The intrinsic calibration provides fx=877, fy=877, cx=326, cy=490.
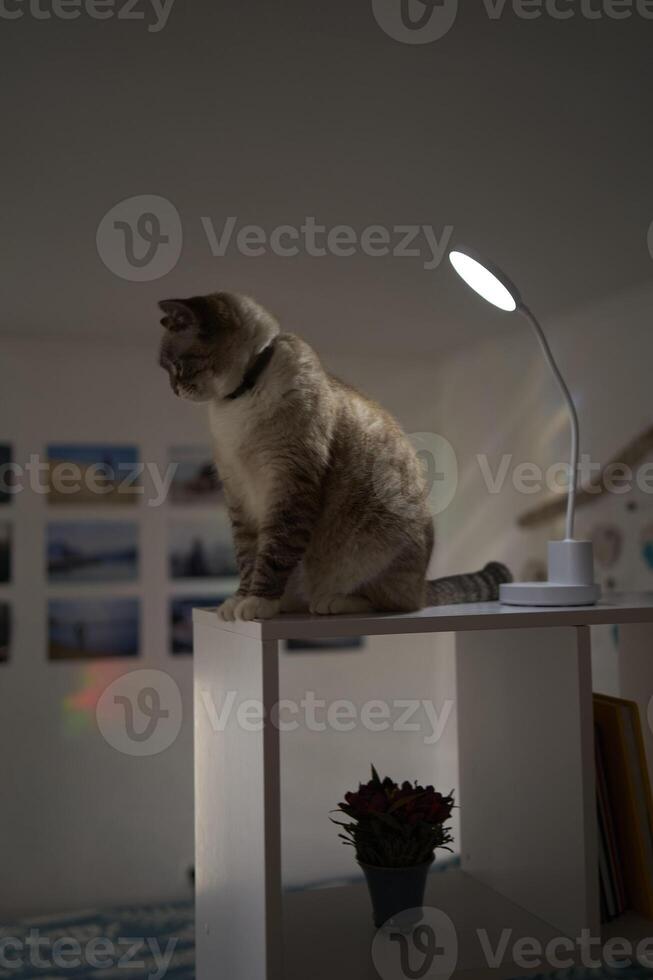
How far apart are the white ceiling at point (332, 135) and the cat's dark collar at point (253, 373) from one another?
0.73 meters

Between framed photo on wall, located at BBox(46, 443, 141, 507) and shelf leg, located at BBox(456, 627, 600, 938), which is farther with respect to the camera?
framed photo on wall, located at BBox(46, 443, 141, 507)

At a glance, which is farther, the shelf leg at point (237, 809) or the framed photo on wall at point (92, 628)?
the framed photo on wall at point (92, 628)

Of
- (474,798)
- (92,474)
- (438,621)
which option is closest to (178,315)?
(438,621)

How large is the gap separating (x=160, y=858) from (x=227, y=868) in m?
3.37

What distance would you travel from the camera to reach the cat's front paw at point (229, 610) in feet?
3.65

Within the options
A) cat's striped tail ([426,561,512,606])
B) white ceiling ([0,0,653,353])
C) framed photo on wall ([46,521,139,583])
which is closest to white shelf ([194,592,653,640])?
cat's striped tail ([426,561,512,606])

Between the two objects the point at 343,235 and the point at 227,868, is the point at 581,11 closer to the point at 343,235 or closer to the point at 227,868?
the point at 343,235

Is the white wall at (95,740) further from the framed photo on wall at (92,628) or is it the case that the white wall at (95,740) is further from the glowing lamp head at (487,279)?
the glowing lamp head at (487,279)

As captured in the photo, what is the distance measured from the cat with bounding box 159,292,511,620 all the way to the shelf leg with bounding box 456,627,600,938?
0.65 feet

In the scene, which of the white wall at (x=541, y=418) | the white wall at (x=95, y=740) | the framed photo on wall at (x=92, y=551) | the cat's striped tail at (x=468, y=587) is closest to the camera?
the cat's striped tail at (x=468, y=587)

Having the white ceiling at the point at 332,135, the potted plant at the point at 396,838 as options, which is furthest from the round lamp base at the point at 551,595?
the white ceiling at the point at 332,135

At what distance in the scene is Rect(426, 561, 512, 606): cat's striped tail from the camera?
4.42 feet

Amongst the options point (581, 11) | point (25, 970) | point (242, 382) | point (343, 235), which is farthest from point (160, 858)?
point (581, 11)

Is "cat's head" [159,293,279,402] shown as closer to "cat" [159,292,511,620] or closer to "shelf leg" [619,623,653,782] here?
"cat" [159,292,511,620]
